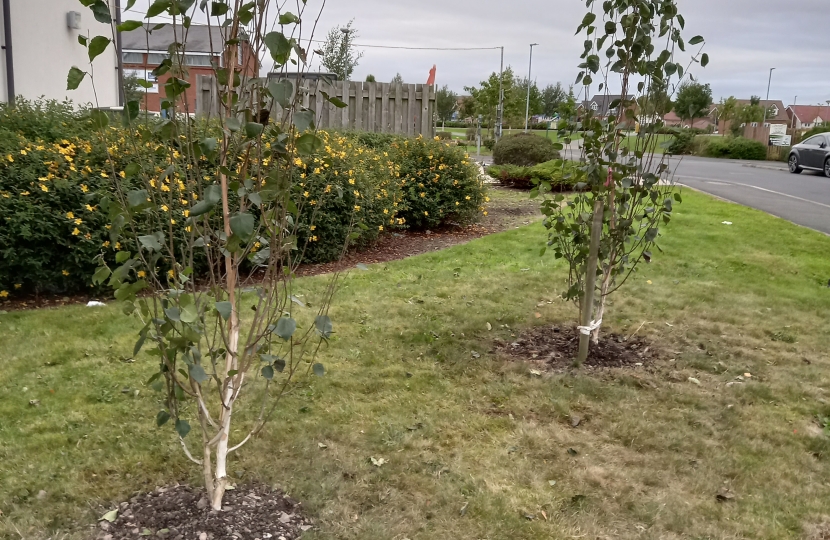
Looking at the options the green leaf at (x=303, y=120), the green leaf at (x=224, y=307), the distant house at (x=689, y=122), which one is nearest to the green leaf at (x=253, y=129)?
the green leaf at (x=303, y=120)

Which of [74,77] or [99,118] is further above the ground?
[74,77]

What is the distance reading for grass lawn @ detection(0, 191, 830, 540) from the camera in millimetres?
2686

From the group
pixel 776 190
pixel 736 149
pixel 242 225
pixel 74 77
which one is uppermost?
pixel 74 77

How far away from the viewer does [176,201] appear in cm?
491

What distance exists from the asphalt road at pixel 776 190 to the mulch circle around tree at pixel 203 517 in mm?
7143

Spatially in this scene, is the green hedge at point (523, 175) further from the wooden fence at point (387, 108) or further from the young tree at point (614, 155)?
the young tree at point (614, 155)

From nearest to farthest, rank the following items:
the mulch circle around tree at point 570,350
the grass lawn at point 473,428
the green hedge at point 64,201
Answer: the grass lawn at point 473,428, the mulch circle around tree at point 570,350, the green hedge at point 64,201

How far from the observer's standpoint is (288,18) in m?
2.01

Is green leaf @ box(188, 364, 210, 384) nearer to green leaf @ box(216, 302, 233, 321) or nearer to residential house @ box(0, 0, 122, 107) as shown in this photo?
green leaf @ box(216, 302, 233, 321)

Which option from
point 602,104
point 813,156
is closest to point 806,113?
point 813,156

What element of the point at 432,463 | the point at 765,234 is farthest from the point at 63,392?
the point at 765,234

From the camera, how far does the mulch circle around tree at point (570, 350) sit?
4336 mm

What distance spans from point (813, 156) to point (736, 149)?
11.5 m

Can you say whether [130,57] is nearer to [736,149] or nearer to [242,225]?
[242,225]
